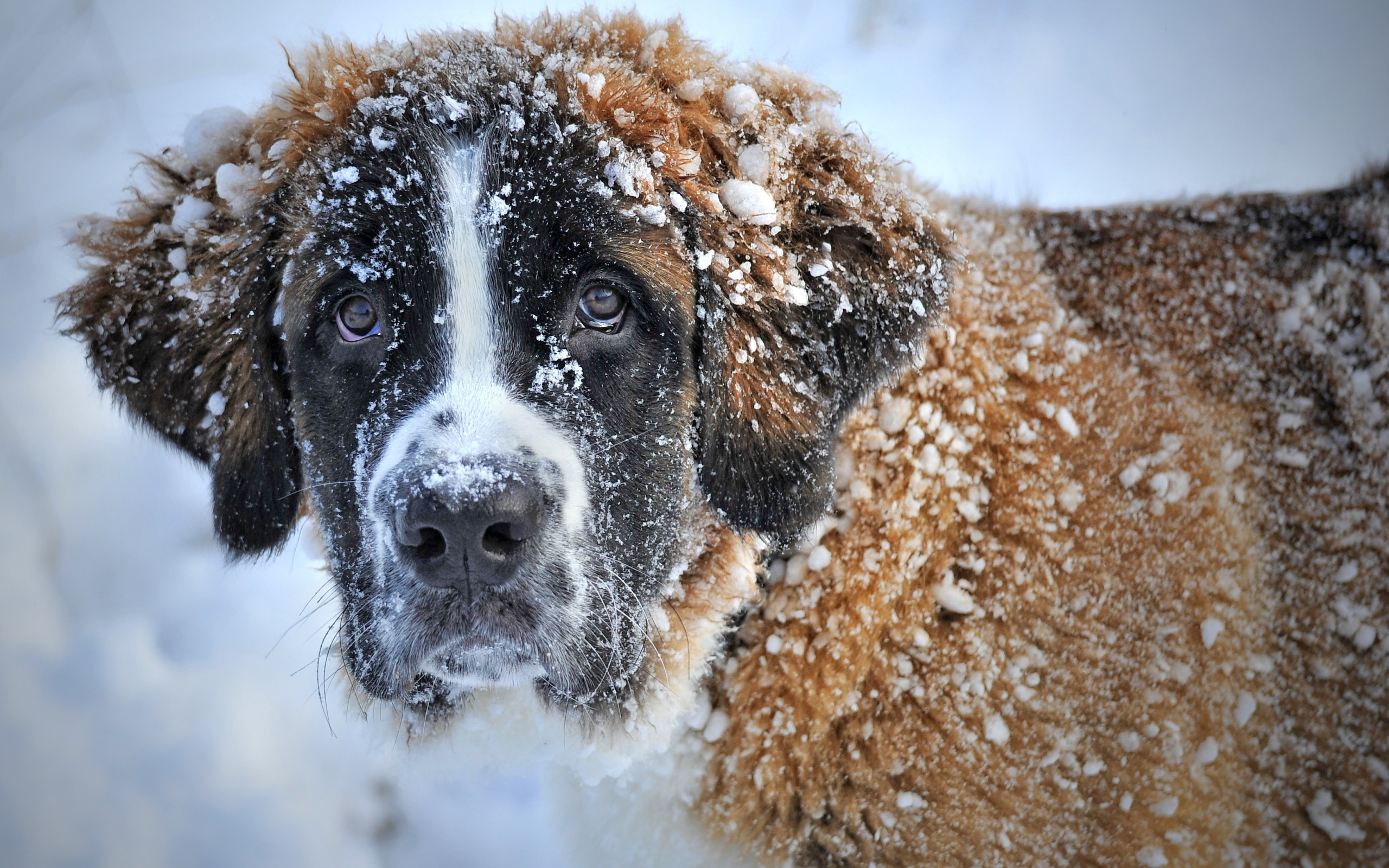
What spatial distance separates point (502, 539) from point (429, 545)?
0.14 m

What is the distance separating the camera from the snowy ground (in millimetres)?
2877

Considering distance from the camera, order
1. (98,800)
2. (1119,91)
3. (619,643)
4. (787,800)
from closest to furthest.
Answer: (619,643) → (787,800) → (98,800) → (1119,91)

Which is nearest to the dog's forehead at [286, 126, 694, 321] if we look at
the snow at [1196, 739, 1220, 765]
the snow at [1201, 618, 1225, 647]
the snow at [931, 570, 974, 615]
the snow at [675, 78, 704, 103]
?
the snow at [675, 78, 704, 103]

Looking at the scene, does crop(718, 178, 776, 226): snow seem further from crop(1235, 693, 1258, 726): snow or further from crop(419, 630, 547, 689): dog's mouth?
crop(1235, 693, 1258, 726): snow

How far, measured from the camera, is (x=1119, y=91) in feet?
12.9

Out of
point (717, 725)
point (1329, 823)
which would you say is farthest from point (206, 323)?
point (1329, 823)

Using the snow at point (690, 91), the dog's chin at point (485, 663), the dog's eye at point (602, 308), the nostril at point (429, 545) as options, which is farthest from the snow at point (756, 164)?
the dog's chin at point (485, 663)

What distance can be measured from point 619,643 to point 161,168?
162 centimetres

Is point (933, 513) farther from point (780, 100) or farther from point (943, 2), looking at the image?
point (943, 2)

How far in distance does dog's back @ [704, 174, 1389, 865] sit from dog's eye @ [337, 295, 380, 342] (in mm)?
1091

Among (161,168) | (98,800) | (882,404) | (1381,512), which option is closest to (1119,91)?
(1381,512)

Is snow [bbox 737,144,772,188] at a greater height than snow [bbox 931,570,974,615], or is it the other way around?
snow [bbox 737,144,772,188]

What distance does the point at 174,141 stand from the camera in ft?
10.6

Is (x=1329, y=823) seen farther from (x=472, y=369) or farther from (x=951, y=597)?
(x=472, y=369)
